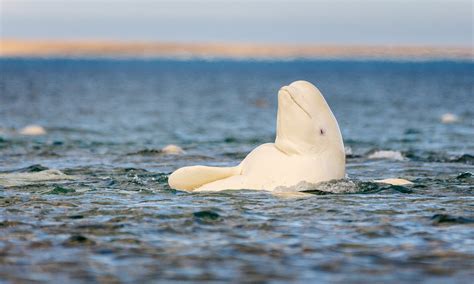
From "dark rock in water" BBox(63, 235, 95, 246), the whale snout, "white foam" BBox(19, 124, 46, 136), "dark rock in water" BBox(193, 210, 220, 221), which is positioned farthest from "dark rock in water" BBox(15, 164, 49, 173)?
"white foam" BBox(19, 124, 46, 136)

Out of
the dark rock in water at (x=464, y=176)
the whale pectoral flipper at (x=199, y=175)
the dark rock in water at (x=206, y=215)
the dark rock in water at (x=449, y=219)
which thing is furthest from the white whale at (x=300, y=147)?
the dark rock in water at (x=464, y=176)

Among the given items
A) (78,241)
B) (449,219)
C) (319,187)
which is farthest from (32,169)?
(449,219)

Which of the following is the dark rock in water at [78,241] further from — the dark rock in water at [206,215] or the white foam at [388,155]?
the white foam at [388,155]

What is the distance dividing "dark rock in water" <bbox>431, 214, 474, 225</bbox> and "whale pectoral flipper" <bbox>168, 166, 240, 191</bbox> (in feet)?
11.9

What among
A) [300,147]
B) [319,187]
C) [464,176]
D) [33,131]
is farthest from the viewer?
[33,131]

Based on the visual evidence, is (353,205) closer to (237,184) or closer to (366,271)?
(237,184)

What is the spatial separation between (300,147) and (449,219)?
2773mm

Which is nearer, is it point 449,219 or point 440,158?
point 449,219

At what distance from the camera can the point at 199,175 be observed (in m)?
17.3

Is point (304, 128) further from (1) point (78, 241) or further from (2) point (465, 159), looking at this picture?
(2) point (465, 159)

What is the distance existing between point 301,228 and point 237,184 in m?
2.90

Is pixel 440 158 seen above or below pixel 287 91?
below

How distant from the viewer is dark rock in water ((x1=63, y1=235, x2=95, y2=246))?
13328 millimetres

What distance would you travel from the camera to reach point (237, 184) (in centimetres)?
1716
